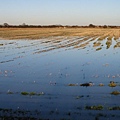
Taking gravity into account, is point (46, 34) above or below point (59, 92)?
below

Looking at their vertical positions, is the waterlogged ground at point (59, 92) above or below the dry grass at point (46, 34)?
above

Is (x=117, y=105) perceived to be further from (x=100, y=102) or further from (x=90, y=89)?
(x=90, y=89)

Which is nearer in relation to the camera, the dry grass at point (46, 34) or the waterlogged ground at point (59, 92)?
the waterlogged ground at point (59, 92)

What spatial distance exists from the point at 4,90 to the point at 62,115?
507 centimetres

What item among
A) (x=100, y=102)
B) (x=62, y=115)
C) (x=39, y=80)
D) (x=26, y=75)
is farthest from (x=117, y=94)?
(x=26, y=75)

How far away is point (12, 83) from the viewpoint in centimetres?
1521

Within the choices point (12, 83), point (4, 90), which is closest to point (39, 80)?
point (12, 83)

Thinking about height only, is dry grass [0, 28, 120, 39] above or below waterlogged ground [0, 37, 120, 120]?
below

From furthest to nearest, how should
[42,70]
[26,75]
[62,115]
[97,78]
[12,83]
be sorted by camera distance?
[42,70] → [26,75] → [97,78] → [12,83] → [62,115]

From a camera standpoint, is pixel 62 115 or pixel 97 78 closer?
pixel 62 115

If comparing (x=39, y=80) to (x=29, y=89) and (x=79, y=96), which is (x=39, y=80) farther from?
(x=79, y=96)

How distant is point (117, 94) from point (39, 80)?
538 centimetres

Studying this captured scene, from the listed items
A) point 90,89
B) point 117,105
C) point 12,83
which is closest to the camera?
A: point 117,105

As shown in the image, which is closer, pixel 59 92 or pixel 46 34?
pixel 59 92
